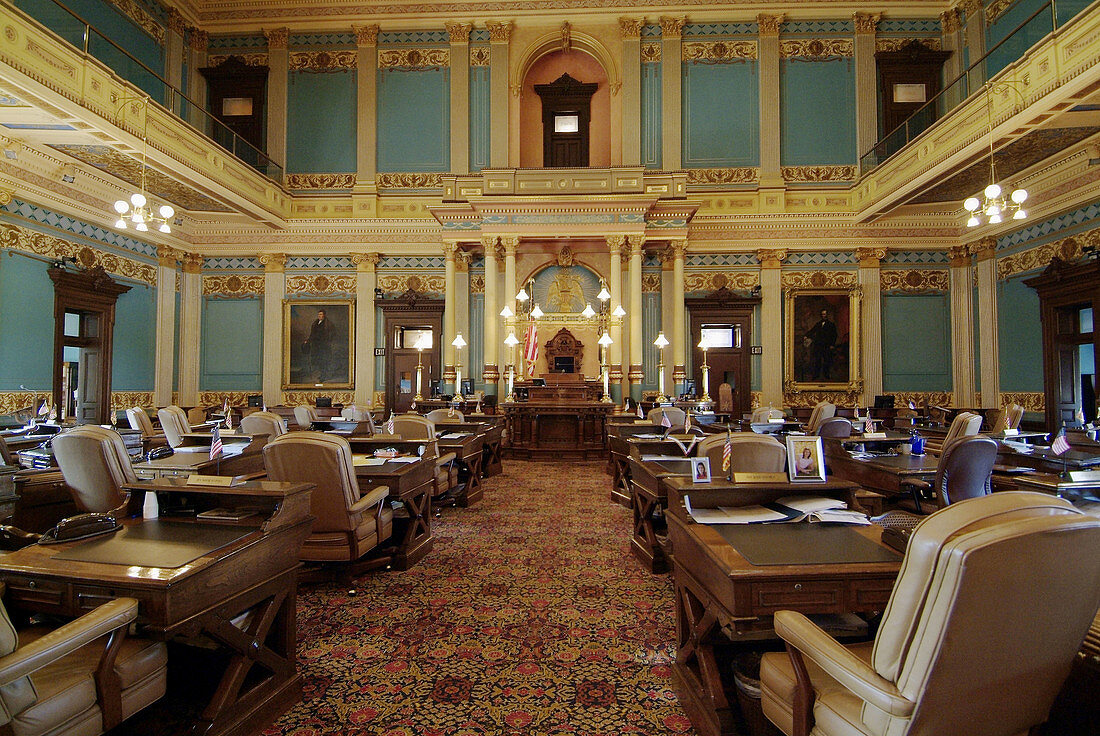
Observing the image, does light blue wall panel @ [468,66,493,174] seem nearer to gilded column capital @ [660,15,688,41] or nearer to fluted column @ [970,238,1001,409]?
gilded column capital @ [660,15,688,41]

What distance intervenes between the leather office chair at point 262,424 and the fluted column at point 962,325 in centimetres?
1475

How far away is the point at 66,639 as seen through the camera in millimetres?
1598

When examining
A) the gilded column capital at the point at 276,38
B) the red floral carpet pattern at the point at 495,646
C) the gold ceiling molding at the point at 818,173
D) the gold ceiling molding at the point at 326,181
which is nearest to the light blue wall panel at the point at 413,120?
the gold ceiling molding at the point at 326,181

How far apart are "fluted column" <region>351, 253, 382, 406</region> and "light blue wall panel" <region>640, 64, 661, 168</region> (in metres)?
7.42

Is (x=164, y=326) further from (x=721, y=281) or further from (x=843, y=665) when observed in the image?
(x=843, y=665)

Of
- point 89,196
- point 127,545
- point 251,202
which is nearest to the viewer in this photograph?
point 127,545

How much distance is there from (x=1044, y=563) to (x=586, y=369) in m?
12.8

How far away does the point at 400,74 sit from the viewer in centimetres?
1502

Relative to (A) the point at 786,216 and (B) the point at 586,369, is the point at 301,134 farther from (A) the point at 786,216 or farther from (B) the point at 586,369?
(A) the point at 786,216

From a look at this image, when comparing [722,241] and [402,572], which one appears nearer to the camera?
[402,572]

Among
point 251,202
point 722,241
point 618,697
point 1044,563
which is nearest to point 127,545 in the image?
point 618,697

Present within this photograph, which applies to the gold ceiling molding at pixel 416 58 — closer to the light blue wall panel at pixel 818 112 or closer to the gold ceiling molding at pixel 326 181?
the gold ceiling molding at pixel 326 181

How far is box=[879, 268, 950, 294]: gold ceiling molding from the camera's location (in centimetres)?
1392

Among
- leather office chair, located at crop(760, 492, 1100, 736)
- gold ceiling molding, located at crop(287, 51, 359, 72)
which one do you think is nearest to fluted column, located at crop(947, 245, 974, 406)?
leather office chair, located at crop(760, 492, 1100, 736)
